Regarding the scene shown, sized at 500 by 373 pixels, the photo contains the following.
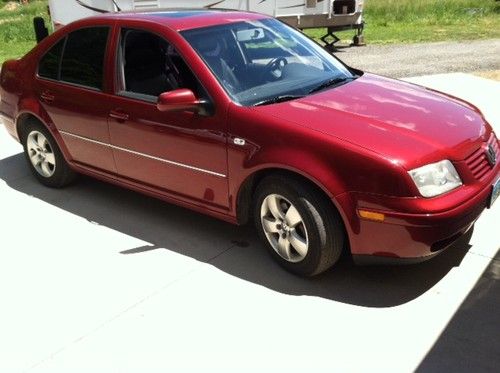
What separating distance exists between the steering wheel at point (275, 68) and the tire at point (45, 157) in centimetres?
222

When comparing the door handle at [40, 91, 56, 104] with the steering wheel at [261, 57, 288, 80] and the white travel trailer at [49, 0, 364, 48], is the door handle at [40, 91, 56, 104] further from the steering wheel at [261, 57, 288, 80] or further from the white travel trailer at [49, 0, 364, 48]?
the white travel trailer at [49, 0, 364, 48]

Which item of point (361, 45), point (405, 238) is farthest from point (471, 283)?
point (361, 45)

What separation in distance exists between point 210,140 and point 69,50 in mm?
1896

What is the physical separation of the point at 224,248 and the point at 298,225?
0.80m

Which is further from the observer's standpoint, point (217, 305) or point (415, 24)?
point (415, 24)

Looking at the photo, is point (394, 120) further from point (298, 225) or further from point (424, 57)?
point (424, 57)

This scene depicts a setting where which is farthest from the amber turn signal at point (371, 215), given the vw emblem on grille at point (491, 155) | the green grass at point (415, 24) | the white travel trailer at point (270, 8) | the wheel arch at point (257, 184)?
the green grass at point (415, 24)

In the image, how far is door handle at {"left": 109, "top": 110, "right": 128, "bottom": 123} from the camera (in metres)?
4.18

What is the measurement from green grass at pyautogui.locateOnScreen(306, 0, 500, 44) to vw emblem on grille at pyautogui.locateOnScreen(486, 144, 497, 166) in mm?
12429

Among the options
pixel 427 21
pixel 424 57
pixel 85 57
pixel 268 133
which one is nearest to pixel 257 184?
pixel 268 133

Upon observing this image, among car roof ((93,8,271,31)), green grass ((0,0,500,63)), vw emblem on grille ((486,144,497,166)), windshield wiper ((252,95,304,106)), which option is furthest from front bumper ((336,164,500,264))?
green grass ((0,0,500,63))

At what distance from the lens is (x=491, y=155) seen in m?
3.52

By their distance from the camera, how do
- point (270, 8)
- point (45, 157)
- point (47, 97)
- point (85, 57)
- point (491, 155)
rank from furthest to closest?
1. point (270, 8)
2. point (45, 157)
3. point (47, 97)
4. point (85, 57)
5. point (491, 155)

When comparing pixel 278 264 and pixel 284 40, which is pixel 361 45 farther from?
pixel 278 264
